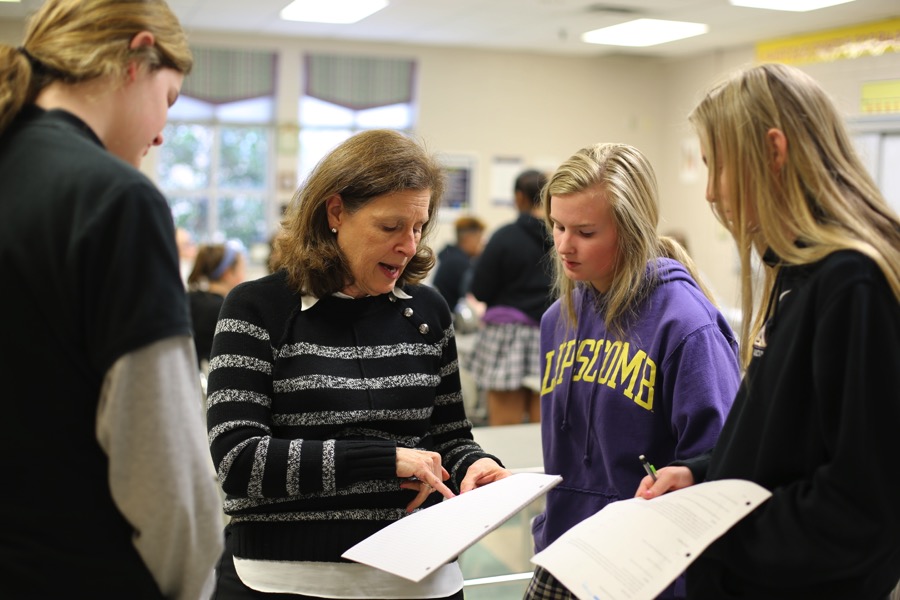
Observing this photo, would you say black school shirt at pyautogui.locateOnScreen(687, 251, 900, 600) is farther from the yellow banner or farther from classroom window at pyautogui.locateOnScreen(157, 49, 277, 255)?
classroom window at pyautogui.locateOnScreen(157, 49, 277, 255)

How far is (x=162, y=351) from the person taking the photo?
1.00m

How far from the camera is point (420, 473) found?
1473 millimetres

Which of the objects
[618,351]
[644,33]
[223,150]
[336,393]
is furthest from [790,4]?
[336,393]

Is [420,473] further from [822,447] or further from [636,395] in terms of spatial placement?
[822,447]

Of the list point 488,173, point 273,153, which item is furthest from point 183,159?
Result: point 488,173

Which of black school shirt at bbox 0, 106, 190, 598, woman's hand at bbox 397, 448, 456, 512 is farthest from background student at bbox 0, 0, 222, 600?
woman's hand at bbox 397, 448, 456, 512

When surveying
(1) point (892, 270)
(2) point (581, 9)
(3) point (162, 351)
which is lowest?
(3) point (162, 351)

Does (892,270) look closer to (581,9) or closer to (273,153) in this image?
(581,9)

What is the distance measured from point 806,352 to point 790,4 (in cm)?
654

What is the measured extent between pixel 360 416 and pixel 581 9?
6270mm

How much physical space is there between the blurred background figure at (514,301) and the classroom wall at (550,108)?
456cm

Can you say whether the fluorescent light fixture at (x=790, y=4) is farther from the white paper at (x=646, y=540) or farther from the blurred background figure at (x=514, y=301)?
the white paper at (x=646, y=540)

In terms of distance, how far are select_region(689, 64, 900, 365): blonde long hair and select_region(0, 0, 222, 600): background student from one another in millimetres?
723

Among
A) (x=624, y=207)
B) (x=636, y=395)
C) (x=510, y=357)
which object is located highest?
(x=624, y=207)
